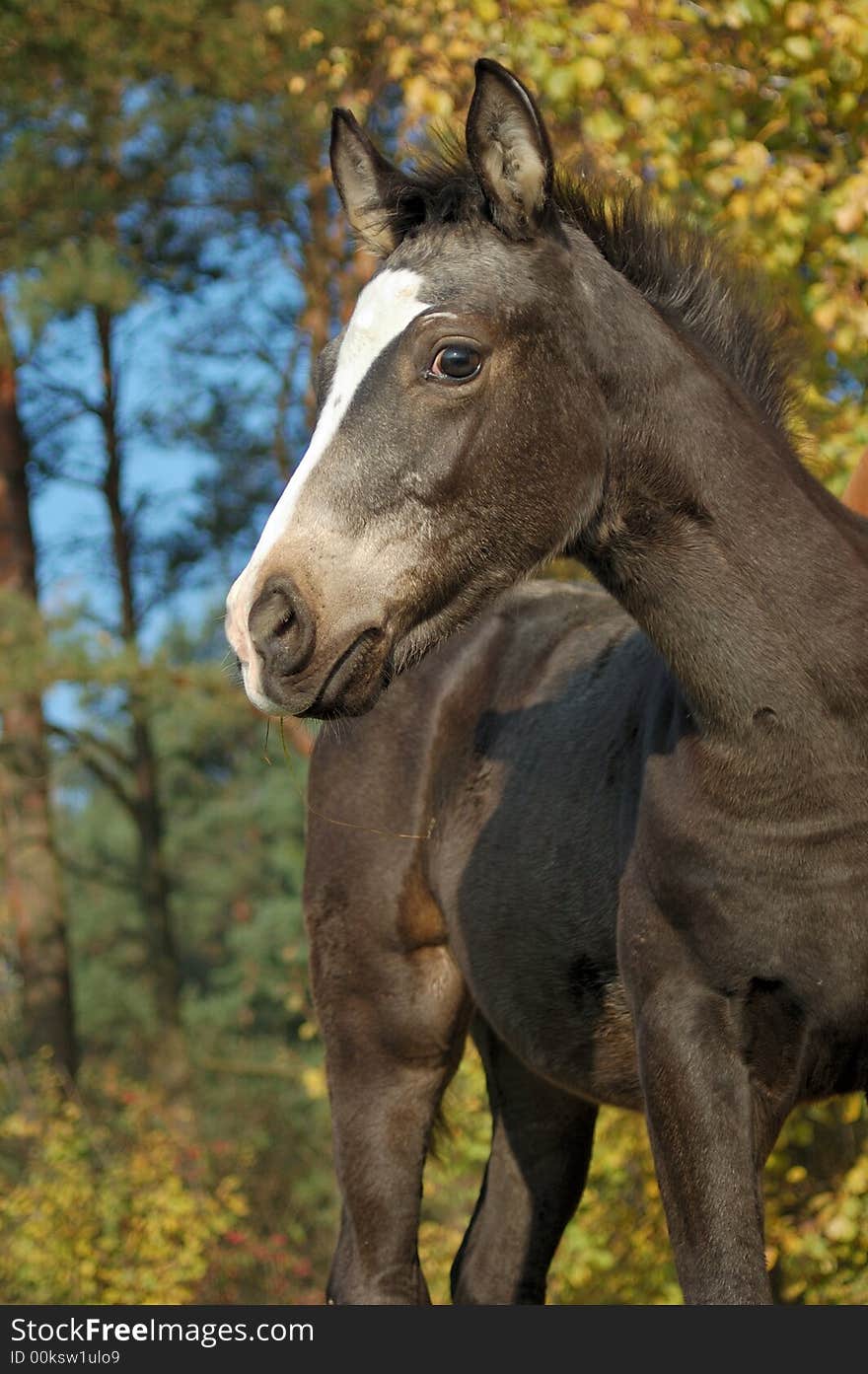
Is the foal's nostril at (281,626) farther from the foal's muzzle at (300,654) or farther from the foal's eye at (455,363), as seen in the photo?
the foal's eye at (455,363)

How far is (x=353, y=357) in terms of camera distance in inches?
125

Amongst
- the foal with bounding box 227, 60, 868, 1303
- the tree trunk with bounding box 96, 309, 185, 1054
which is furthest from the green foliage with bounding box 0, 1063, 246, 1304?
the foal with bounding box 227, 60, 868, 1303

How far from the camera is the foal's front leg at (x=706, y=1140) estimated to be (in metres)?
3.21

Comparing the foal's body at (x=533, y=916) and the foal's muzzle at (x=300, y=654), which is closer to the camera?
the foal's muzzle at (x=300, y=654)

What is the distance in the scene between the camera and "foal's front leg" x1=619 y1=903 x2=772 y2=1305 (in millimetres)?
3215

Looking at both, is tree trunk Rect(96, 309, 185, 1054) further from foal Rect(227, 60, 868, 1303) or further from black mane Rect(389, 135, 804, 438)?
foal Rect(227, 60, 868, 1303)

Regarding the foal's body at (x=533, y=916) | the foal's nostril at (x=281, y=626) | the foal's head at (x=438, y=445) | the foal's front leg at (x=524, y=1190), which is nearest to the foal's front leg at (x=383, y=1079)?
the foal's body at (x=533, y=916)

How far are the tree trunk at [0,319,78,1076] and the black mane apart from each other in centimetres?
1466

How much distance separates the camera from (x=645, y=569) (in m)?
3.38

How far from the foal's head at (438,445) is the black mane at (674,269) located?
0.06 m

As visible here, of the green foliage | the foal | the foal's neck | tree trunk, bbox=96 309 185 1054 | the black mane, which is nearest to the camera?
the foal

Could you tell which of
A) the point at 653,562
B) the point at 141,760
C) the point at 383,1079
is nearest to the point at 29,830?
the point at 141,760

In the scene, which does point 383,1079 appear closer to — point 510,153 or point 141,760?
point 510,153

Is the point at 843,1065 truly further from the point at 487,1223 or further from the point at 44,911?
the point at 44,911
